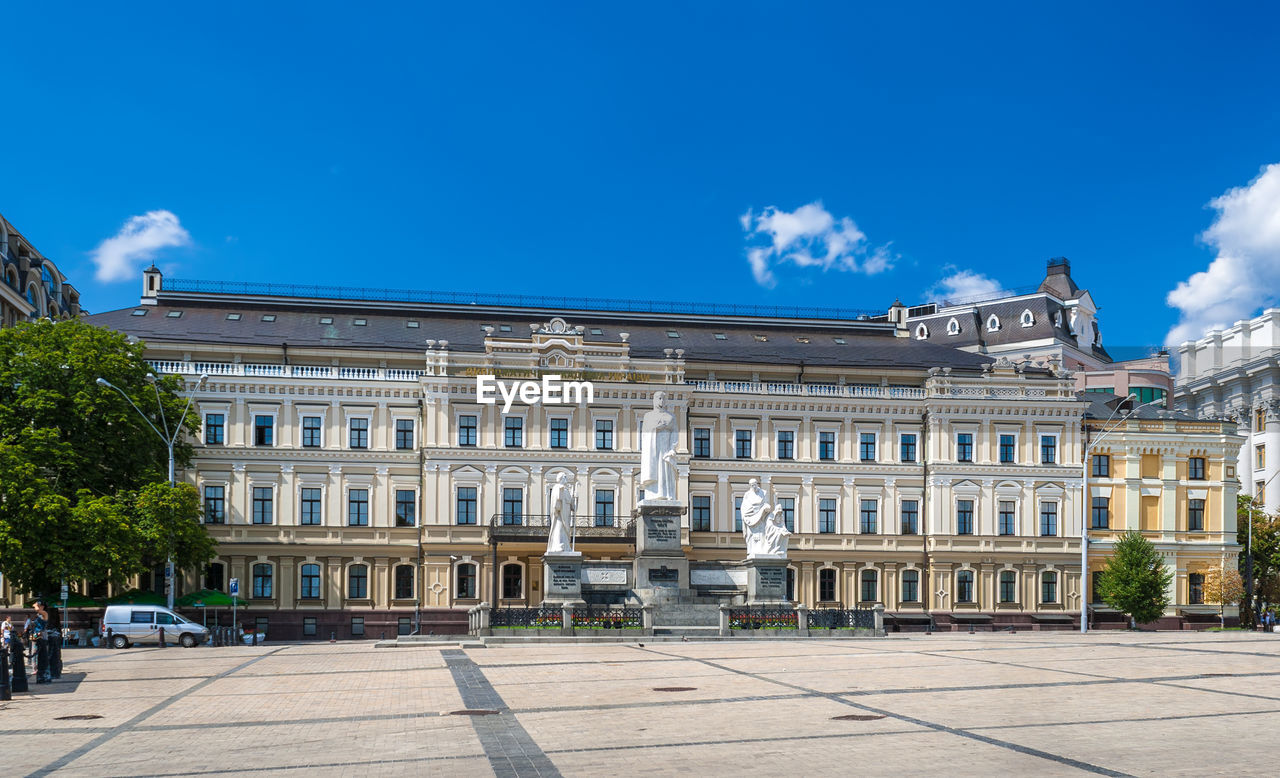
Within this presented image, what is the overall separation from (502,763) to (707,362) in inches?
1887

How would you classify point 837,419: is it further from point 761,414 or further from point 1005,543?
point 1005,543

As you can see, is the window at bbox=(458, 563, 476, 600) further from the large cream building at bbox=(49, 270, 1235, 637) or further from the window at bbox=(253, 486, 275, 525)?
the window at bbox=(253, 486, 275, 525)

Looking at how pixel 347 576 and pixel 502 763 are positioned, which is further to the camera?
pixel 347 576

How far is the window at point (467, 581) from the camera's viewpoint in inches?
2191

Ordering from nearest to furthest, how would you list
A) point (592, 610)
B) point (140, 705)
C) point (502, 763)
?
point (502, 763)
point (140, 705)
point (592, 610)

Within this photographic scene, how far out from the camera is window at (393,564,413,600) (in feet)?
184

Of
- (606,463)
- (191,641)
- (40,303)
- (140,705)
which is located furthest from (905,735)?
(40,303)

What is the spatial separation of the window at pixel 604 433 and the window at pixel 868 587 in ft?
44.5

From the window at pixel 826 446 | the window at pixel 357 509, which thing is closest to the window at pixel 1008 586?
the window at pixel 826 446

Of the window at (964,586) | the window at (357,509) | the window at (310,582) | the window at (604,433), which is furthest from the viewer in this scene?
the window at (964,586)

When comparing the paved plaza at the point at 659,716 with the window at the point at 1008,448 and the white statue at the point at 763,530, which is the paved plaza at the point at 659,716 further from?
the window at the point at 1008,448

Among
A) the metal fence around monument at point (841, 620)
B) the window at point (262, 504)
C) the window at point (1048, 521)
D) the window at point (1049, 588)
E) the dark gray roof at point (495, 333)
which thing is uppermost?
the dark gray roof at point (495, 333)

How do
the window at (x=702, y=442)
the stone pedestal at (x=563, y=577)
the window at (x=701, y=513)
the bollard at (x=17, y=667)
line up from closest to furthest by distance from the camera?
the bollard at (x=17, y=667) → the stone pedestal at (x=563, y=577) → the window at (x=701, y=513) → the window at (x=702, y=442)

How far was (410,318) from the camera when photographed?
64000mm
